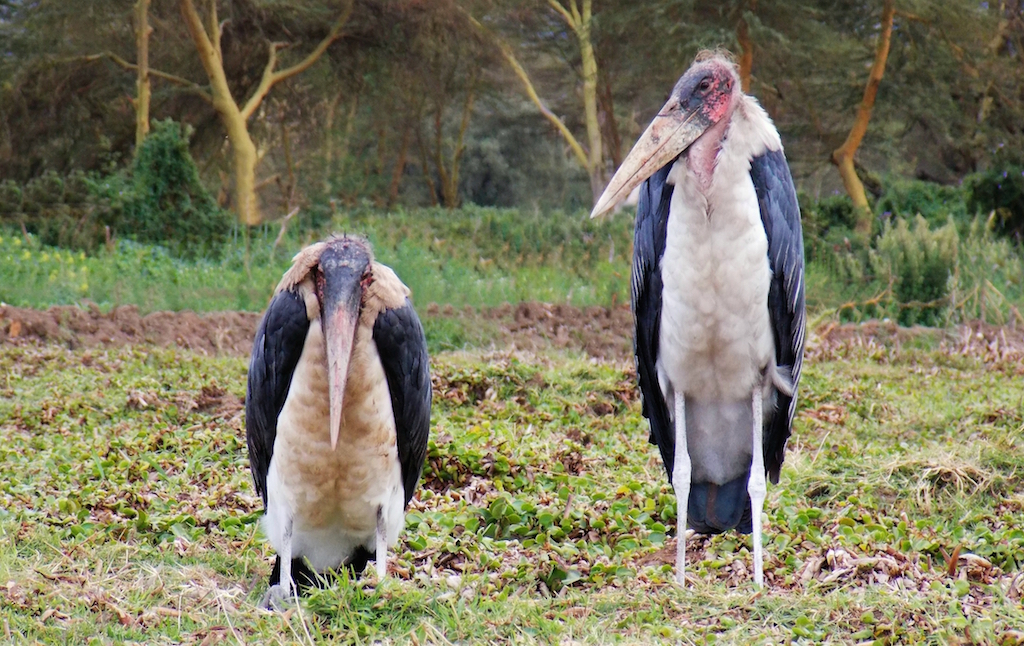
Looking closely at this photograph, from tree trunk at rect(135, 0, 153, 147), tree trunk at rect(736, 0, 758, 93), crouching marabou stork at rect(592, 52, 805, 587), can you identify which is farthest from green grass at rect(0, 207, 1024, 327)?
crouching marabou stork at rect(592, 52, 805, 587)

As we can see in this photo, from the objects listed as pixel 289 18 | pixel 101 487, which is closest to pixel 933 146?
pixel 289 18

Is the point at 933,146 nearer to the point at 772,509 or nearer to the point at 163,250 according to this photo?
the point at 163,250

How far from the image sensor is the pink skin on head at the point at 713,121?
3412 millimetres

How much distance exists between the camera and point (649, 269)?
364 cm

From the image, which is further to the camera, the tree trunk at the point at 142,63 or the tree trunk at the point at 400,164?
the tree trunk at the point at 400,164

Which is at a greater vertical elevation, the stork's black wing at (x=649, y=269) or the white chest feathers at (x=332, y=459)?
the stork's black wing at (x=649, y=269)

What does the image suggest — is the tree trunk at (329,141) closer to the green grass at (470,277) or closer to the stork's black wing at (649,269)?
the green grass at (470,277)

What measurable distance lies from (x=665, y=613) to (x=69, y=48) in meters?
16.1

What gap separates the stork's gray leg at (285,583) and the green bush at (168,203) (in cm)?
950

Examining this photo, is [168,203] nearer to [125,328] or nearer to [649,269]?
[125,328]

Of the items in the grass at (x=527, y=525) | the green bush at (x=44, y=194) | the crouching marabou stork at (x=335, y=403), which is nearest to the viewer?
Result: the grass at (x=527, y=525)

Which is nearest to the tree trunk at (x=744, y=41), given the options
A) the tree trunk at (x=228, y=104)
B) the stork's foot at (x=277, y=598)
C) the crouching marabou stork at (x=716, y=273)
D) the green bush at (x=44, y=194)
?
the tree trunk at (x=228, y=104)

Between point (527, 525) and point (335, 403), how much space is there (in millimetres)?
1284

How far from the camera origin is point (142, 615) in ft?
10.2
